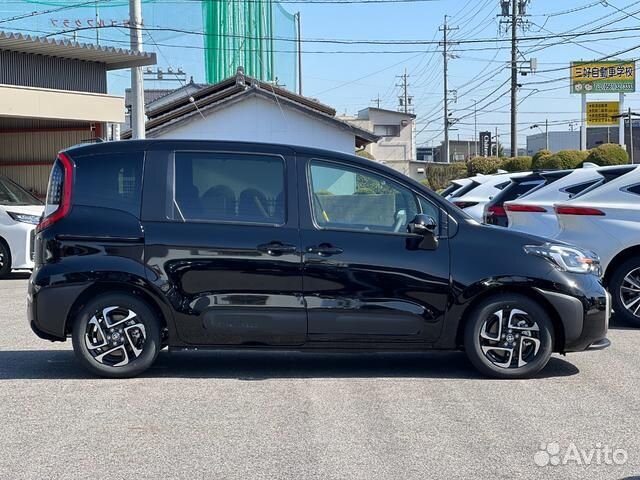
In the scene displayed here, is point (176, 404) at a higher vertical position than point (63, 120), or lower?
lower

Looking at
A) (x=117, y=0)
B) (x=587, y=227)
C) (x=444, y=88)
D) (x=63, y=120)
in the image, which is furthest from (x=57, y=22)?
(x=444, y=88)

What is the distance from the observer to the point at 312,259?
22.5 ft

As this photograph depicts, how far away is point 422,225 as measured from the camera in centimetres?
686

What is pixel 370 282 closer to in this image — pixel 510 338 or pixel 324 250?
pixel 324 250

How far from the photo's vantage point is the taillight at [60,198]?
700 cm

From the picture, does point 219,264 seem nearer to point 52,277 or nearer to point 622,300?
point 52,277

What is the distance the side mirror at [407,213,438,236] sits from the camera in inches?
270

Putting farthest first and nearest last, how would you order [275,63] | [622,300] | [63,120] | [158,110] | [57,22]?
1. [275,63]
2. [158,110]
3. [57,22]
4. [63,120]
5. [622,300]

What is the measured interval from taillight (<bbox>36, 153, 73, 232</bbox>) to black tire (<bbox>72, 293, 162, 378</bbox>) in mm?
731

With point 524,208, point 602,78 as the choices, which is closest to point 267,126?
point 524,208

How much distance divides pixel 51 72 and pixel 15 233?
7359 mm

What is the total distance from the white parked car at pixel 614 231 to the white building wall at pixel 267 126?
76.1 ft

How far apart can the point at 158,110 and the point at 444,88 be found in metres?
43.2

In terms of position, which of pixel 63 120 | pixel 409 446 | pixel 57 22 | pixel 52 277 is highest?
pixel 57 22
